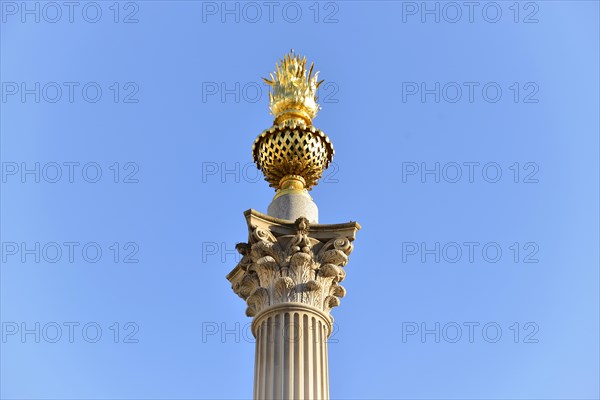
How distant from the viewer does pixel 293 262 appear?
2577 centimetres

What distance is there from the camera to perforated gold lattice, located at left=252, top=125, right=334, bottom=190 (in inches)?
1088

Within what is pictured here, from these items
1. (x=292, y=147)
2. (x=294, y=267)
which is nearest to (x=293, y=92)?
(x=292, y=147)

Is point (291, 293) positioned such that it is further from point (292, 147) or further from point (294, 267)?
point (292, 147)

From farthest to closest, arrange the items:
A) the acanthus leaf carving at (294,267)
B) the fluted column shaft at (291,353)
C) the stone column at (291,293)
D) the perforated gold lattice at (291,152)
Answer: the perforated gold lattice at (291,152) → the acanthus leaf carving at (294,267) → the stone column at (291,293) → the fluted column shaft at (291,353)

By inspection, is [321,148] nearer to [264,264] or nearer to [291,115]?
[291,115]

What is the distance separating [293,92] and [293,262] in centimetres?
475

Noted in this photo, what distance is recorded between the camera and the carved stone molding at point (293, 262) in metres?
25.5

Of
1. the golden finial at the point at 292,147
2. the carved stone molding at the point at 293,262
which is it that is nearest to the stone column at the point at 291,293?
the carved stone molding at the point at 293,262

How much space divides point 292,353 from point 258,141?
5533 millimetres

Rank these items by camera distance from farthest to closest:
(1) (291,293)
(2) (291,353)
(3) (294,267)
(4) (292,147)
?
(4) (292,147) < (3) (294,267) < (1) (291,293) < (2) (291,353)

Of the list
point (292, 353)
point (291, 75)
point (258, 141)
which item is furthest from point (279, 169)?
point (292, 353)

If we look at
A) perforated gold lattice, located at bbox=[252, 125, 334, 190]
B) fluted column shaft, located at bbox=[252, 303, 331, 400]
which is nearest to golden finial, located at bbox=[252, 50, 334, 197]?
perforated gold lattice, located at bbox=[252, 125, 334, 190]

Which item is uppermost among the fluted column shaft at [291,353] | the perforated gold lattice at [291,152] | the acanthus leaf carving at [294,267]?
the perforated gold lattice at [291,152]

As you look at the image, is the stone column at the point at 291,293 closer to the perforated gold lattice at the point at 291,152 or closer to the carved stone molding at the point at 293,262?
the carved stone molding at the point at 293,262
